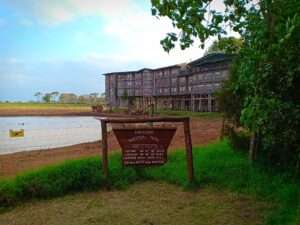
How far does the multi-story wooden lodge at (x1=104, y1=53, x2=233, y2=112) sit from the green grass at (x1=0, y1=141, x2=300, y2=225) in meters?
31.1

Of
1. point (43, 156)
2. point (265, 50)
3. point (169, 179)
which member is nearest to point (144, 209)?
point (169, 179)

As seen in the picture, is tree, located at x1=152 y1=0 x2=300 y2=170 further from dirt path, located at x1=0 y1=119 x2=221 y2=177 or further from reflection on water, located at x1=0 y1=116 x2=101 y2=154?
reflection on water, located at x1=0 y1=116 x2=101 y2=154

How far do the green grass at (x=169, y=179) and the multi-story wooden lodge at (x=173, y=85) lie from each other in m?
31.1

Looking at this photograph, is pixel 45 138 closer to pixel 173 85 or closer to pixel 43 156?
pixel 43 156

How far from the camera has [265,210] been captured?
6.06m

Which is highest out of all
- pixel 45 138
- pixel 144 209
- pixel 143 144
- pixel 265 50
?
pixel 265 50

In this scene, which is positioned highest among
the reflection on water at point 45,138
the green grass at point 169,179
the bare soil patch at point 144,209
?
the green grass at point 169,179

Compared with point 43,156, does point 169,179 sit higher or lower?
higher

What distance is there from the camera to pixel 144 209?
6.31 meters

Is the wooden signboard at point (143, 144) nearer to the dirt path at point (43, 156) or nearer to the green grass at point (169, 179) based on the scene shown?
the green grass at point (169, 179)

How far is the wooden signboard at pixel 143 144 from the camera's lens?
8070mm

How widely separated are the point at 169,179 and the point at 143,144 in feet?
2.90

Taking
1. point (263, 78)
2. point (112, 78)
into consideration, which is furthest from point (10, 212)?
point (112, 78)

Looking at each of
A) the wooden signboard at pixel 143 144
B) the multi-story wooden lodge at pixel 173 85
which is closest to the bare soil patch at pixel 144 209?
the wooden signboard at pixel 143 144
